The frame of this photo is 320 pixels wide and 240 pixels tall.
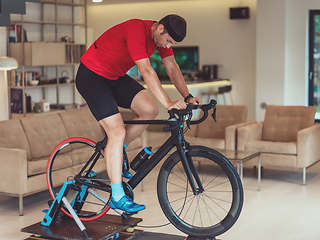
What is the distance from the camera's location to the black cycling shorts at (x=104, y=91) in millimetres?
3498

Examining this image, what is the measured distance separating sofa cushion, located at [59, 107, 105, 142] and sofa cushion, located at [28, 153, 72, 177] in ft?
2.38

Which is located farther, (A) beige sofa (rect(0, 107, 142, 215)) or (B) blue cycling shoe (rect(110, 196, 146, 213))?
(A) beige sofa (rect(0, 107, 142, 215))

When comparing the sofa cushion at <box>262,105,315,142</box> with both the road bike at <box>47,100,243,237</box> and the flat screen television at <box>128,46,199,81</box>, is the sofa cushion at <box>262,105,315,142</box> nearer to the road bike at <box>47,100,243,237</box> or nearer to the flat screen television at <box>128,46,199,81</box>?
the road bike at <box>47,100,243,237</box>

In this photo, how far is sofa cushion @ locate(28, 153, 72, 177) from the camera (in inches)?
196

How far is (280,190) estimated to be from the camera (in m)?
5.79

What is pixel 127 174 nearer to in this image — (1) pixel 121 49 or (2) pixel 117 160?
(2) pixel 117 160

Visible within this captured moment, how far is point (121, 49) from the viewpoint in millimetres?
3459

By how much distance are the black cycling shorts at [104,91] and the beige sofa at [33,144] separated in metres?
1.60

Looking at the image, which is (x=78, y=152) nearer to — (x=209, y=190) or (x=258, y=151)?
(x=209, y=190)

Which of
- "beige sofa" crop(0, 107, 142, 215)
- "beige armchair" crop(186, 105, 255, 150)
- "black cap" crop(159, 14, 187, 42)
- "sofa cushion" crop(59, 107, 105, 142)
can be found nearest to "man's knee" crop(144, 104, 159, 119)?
Answer: "black cap" crop(159, 14, 187, 42)

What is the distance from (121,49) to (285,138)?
12.0 feet

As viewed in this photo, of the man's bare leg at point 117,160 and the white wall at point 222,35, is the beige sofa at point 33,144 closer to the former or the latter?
the man's bare leg at point 117,160

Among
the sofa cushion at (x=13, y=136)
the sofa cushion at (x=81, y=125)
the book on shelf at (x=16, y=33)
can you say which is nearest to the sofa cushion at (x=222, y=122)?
the sofa cushion at (x=81, y=125)

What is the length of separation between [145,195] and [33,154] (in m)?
1.21
